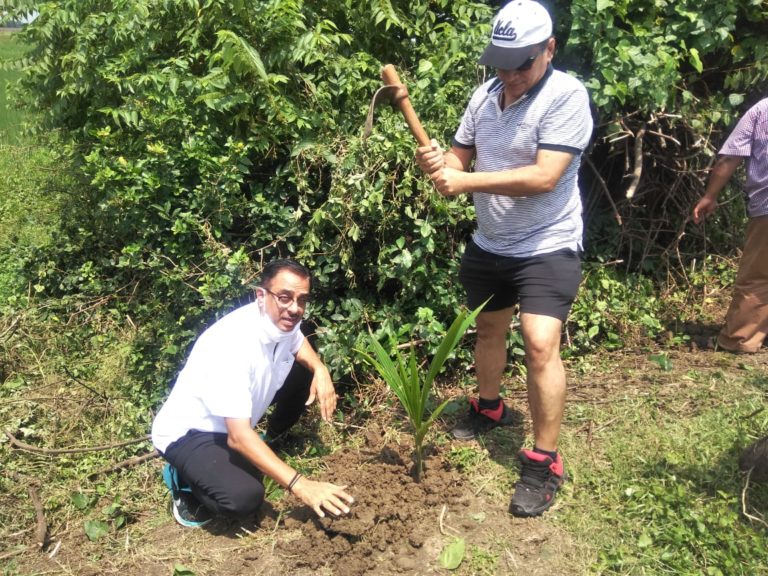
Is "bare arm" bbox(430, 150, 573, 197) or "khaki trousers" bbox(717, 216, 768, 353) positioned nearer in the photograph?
"bare arm" bbox(430, 150, 573, 197)

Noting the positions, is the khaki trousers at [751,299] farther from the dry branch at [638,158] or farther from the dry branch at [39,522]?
the dry branch at [39,522]

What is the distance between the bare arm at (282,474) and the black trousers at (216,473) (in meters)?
0.21

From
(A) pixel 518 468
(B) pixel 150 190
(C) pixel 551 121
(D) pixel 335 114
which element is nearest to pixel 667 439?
(A) pixel 518 468

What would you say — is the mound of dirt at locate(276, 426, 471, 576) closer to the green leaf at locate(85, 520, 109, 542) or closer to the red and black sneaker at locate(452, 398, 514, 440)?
the red and black sneaker at locate(452, 398, 514, 440)

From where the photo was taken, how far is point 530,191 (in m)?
2.54

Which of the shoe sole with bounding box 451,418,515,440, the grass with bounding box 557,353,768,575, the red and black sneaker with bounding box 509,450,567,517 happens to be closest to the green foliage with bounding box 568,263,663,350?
the grass with bounding box 557,353,768,575

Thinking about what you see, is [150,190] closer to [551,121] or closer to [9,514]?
[9,514]

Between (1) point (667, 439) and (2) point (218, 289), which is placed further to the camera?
(2) point (218, 289)

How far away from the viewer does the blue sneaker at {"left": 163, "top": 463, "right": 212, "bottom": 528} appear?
3.04m

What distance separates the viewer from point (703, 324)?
441 centimetres

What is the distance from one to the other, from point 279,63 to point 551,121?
195cm

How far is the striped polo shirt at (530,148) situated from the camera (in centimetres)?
250

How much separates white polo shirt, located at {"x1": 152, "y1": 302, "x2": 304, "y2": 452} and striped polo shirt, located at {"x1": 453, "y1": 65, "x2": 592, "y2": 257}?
107 centimetres

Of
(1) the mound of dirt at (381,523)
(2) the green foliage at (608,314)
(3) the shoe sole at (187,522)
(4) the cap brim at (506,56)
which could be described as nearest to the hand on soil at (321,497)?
(1) the mound of dirt at (381,523)
